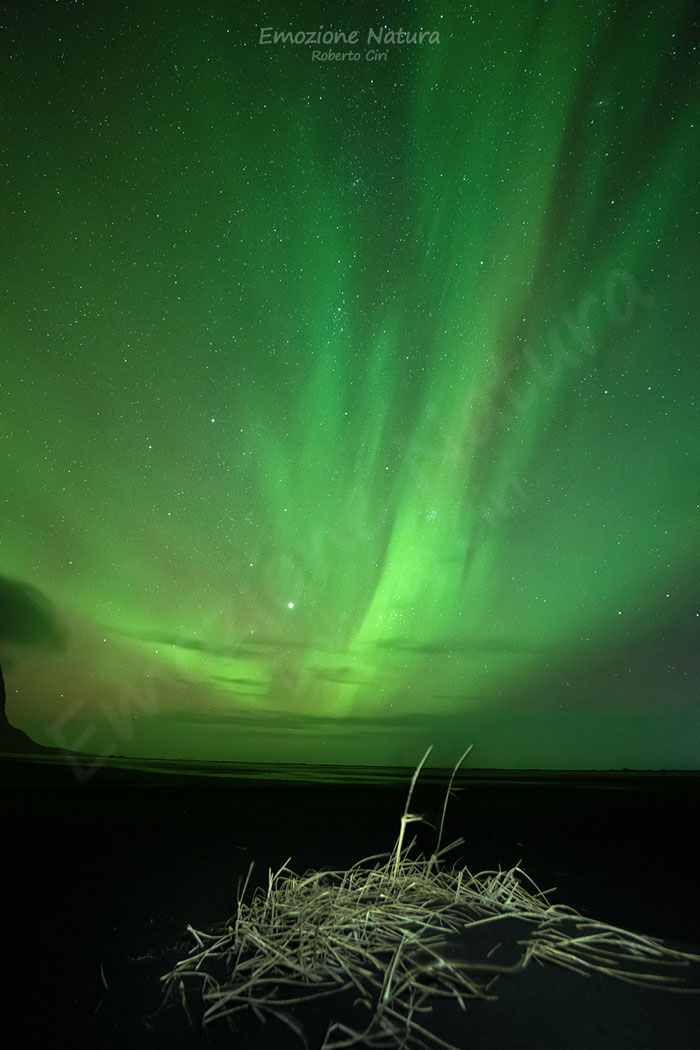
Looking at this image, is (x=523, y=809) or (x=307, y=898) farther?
(x=523, y=809)

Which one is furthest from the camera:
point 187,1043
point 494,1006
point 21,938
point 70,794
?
point 70,794

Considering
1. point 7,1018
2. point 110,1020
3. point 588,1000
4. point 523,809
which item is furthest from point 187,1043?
point 523,809

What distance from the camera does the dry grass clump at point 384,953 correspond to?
6.38 ft

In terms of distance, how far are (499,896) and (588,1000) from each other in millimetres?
673

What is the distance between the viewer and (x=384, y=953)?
7.16 ft

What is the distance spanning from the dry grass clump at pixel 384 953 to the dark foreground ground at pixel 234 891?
0.07 m

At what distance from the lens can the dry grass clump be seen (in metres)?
1.94

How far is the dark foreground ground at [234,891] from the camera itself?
1.91 metres

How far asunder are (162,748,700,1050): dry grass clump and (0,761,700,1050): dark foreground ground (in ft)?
0.23

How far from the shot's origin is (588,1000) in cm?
203

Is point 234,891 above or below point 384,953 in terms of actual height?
below

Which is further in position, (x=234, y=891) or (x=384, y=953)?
(x=234, y=891)

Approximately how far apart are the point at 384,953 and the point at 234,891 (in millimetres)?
1208

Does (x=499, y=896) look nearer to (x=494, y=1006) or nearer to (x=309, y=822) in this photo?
(x=494, y=1006)
